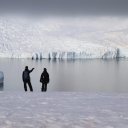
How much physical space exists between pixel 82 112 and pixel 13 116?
64.1 inches

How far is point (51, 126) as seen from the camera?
7.63 metres

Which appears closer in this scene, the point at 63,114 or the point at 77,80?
the point at 63,114

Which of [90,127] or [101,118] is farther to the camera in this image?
[101,118]

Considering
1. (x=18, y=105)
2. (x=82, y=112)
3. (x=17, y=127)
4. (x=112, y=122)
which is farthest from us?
(x=18, y=105)

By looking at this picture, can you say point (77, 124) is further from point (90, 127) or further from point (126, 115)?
point (126, 115)

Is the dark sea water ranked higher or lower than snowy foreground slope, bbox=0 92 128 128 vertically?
lower

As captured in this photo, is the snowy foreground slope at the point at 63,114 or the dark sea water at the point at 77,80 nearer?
the snowy foreground slope at the point at 63,114

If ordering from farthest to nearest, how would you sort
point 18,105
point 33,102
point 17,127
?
point 33,102 → point 18,105 → point 17,127

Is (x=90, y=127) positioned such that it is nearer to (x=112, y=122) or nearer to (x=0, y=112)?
(x=112, y=122)

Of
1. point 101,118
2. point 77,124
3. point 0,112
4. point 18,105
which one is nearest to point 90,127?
point 77,124

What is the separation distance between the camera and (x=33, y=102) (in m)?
11.5

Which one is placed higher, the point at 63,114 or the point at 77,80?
the point at 63,114

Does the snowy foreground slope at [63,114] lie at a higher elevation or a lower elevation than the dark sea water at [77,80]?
higher

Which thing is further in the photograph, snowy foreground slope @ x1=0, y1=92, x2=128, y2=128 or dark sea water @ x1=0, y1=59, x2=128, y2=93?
dark sea water @ x1=0, y1=59, x2=128, y2=93
